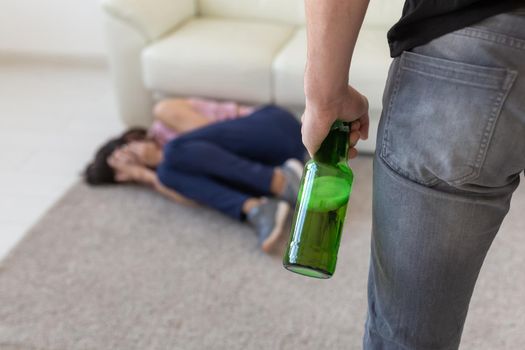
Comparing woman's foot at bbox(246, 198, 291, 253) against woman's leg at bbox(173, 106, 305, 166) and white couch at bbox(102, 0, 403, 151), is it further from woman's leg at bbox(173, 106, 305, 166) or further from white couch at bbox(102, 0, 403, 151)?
white couch at bbox(102, 0, 403, 151)

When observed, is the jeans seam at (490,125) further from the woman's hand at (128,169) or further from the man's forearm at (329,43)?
the woman's hand at (128,169)

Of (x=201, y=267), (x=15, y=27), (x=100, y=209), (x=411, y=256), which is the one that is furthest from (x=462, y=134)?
(x=15, y=27)

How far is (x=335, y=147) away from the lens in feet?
2.70

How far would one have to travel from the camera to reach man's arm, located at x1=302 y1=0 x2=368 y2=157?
62cm

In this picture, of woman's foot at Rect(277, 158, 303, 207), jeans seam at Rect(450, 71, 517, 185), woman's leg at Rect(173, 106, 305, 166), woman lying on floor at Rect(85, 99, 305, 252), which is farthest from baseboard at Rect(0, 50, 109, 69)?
jeans seam at Rect(450, 71, 517, 185)

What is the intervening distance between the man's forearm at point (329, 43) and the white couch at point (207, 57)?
46.4 inches

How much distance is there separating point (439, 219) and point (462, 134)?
0.12 m

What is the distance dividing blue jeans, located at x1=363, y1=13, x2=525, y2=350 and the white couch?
112 cm

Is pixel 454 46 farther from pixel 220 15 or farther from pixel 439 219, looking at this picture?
pixel 220 15

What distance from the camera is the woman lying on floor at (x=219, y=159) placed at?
1.78 meters

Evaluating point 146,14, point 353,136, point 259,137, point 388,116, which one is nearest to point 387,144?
point 388,116

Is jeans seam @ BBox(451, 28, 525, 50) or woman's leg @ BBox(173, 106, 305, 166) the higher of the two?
jeans seam @ BBox(451, 28, 525, 50)

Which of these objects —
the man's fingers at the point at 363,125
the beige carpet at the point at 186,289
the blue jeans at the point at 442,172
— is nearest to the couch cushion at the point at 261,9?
the beige carpet at the point at 186,289

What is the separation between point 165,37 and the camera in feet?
7.32
